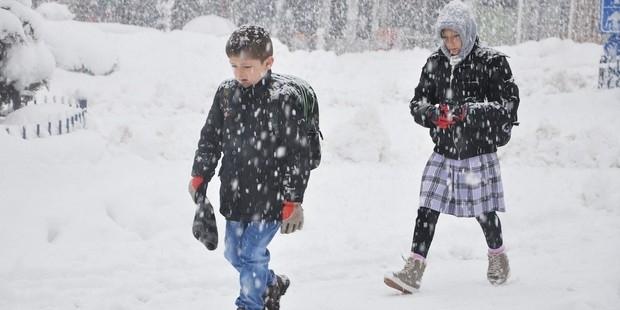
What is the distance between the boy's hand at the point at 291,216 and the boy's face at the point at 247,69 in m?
0.65

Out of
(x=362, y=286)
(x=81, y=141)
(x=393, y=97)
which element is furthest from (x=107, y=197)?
(x=393, y=97)

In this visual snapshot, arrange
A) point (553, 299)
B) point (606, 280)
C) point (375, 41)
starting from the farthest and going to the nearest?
point (375, 41) < point (606, 280) < point (553, 299)

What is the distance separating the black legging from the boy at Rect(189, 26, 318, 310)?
121cm

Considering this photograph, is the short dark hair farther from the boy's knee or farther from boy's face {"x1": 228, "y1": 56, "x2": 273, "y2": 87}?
the boy's knee

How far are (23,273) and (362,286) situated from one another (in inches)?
92.3

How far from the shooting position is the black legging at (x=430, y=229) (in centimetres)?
457

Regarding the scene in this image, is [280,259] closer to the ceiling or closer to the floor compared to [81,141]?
closer to the floor

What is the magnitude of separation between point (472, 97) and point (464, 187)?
567mm

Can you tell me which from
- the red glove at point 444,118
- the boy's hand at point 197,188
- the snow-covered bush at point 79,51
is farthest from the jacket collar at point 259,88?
the snow-covered bush at point 79,51

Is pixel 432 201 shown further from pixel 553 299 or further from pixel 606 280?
pixel 606 280

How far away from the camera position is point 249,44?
11.7 feet

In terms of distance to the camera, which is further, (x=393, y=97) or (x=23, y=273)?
(x=393, y=97)

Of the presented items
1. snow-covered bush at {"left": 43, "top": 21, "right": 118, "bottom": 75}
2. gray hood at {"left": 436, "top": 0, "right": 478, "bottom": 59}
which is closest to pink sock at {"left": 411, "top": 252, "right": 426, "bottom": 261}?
gray hood at {"left": 436, "top": 0, "right": 478, "bottom": 59}

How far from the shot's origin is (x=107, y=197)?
6.58 m
